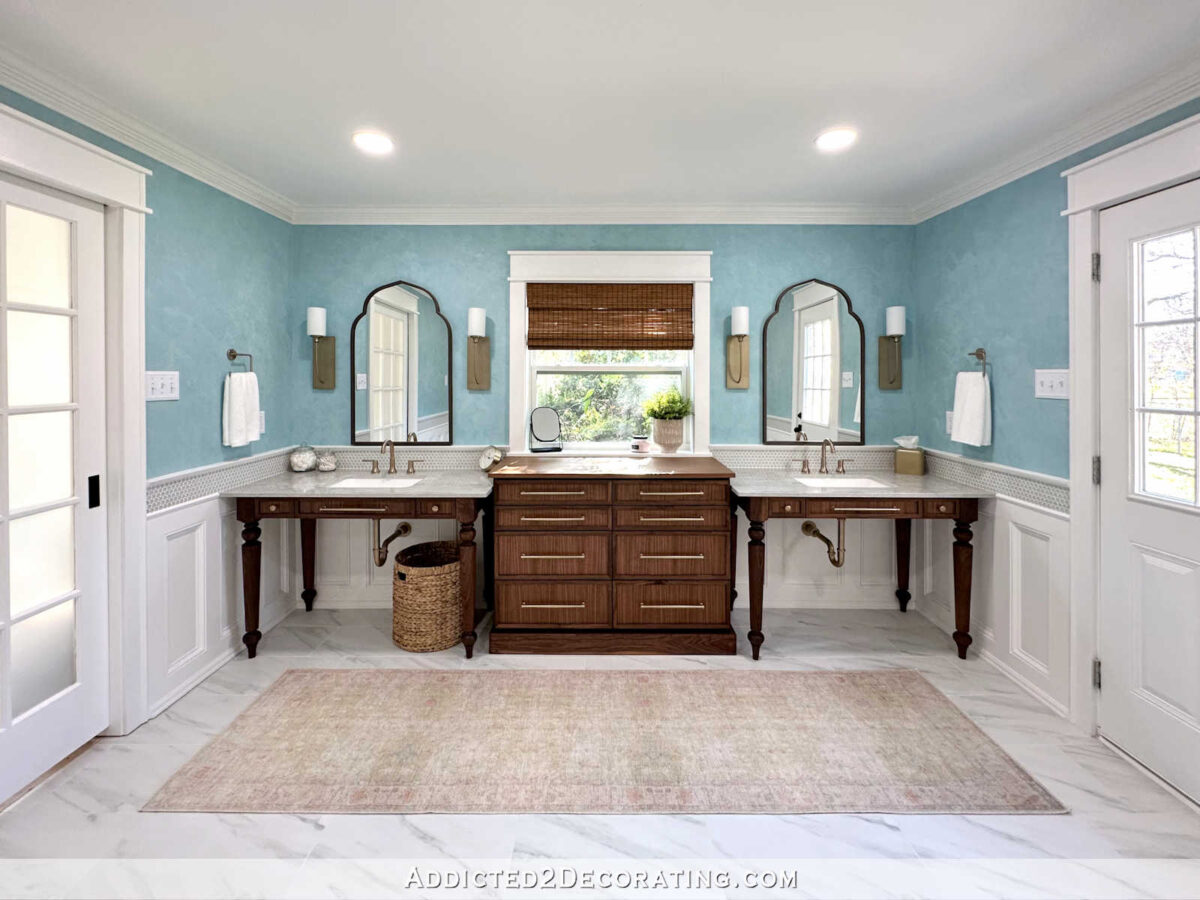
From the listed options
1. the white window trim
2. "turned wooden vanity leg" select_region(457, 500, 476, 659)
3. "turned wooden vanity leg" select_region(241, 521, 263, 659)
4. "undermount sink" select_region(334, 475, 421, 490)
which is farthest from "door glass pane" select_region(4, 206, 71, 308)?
the white window trim

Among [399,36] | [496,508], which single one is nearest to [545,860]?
[496,508]

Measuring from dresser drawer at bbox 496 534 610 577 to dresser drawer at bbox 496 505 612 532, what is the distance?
0.12 feet

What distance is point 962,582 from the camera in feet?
10.6

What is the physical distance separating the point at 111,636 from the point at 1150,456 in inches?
148

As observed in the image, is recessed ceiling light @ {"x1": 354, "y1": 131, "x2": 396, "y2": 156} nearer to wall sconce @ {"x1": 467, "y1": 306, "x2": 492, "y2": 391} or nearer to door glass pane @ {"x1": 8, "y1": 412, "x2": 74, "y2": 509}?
wall sconce @ {"x1": 467, "y1": 306, "x2": 492, "y2": 391}

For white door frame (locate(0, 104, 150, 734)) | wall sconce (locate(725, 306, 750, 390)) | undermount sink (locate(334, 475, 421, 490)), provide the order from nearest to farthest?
1. white door frame (locate(0, 104, 150, 734))
2. undermount sink (locate(334, 475, 421, 490))
3. wall sconce (locate(725, 306, 750, 390))

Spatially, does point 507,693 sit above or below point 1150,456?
below

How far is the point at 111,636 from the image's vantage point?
8.35ft

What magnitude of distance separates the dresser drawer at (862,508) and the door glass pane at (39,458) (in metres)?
2.96

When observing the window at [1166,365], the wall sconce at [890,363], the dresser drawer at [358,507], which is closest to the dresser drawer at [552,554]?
the dresser drawer at [358,507]

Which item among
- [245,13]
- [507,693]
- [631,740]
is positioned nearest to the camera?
[245,13]

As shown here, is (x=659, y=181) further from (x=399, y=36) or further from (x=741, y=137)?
(x=399, y=36)

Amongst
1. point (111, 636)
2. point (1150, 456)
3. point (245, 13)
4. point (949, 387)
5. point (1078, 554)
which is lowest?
point (111, 636)

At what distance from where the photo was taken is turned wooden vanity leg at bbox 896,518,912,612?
3.87m
